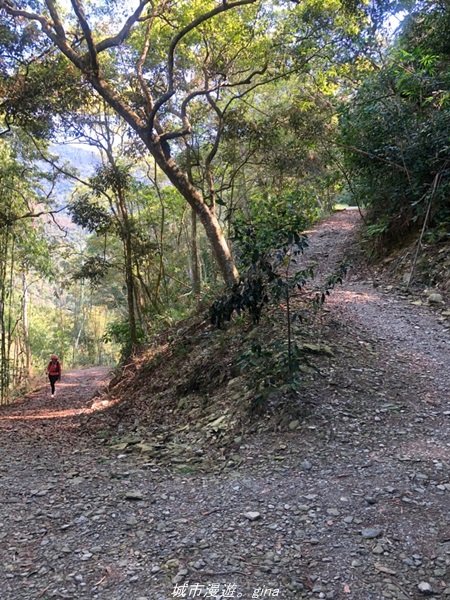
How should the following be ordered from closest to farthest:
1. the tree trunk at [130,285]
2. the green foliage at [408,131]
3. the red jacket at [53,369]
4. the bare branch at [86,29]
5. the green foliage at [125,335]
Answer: the bare branch at [86,29]
the green foliage at [408,131]
the tree trunk at [130,285]
the green foliage at [125,335]
the red jacket at [53,369]

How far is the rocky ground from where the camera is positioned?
244 centimetres

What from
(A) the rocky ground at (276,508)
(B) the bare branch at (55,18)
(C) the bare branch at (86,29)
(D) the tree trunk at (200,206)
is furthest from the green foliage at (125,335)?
(B) the bare branch at (55,18)

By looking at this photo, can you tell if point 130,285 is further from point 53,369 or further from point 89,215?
point 53,369

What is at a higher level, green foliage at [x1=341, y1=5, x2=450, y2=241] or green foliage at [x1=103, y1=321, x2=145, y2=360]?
green foliage at [x1=341, y1=5, x2=450, y2=241]

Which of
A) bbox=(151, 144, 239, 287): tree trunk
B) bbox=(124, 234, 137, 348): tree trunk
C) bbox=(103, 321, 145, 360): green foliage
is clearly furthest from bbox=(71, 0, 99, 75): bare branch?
bbox=(103, 321, 145, 360): green foliage

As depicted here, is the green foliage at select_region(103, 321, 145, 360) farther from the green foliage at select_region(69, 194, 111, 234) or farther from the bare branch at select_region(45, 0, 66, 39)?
the bare branch at select_region(45, 0, 66, 39)

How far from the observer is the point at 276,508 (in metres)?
3.10

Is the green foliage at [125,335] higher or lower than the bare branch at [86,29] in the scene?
lower

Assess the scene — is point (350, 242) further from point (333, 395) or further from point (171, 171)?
point (333, 395)

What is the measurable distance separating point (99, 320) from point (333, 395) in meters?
33.7

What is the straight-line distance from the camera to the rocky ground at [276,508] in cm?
244

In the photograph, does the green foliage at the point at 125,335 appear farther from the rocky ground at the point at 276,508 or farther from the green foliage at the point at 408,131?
the green foliage at the point at 408,131

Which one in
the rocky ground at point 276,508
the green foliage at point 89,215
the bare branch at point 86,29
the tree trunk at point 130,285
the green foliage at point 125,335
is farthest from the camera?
the green foliage at point 125,335

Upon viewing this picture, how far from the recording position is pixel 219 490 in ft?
11.4
